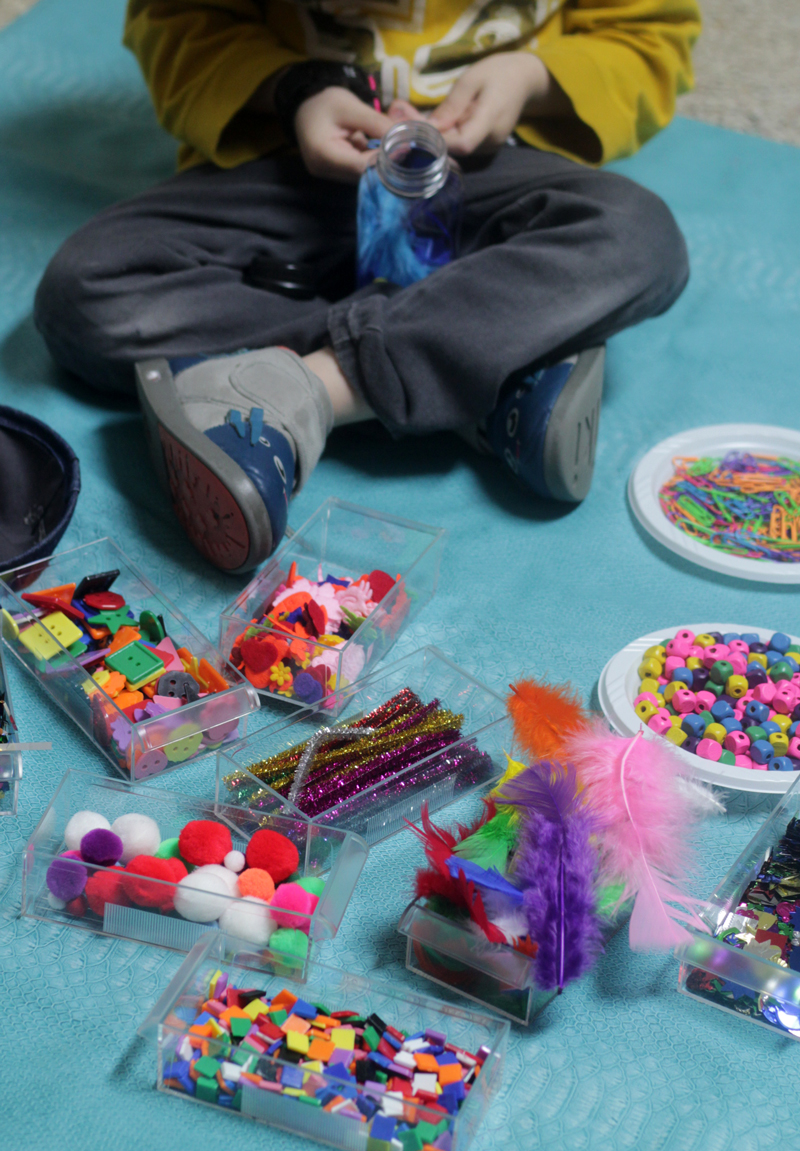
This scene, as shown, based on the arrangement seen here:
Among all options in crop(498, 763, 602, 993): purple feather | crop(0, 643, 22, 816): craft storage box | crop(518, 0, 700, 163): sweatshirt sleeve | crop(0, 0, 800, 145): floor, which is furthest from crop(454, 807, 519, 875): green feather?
crop(0, 0, 800, 145): floor

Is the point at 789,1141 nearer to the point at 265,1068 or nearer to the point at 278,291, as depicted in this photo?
the point at 265,1068

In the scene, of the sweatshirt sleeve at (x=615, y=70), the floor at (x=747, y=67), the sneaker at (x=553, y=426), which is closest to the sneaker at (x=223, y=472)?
the sneaker at (x=553, y=426)

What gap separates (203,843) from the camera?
29.0 inches

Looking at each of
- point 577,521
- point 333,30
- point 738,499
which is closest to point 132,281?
point 333,30

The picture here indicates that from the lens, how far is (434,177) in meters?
1.09

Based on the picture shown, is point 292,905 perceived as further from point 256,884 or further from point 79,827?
point 79,827

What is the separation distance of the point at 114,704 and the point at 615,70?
91 centimetres

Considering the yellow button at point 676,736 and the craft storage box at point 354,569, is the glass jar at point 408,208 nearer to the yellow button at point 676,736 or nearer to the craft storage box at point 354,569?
the craft storage box at point 354,569

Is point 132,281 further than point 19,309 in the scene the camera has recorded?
No

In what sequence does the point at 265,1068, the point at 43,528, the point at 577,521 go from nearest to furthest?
the point at 265,1068 → the point at 43,528 → the point at 577,521

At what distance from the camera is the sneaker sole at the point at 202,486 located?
3.00ft

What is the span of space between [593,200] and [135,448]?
0.54 metres

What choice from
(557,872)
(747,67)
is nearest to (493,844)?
(557,872)

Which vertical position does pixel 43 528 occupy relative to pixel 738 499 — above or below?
below
